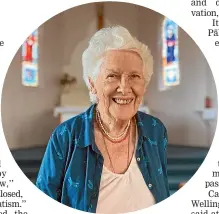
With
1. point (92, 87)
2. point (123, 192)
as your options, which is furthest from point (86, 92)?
point (123, 192)

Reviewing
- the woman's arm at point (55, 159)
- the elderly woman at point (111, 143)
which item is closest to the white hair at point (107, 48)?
the elderly woman at point (111, 143)

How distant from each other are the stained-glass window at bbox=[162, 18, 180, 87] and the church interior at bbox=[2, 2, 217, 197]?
1 centimetres

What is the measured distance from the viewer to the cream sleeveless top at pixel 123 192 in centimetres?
71

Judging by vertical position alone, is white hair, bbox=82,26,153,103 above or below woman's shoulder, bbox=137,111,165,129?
above

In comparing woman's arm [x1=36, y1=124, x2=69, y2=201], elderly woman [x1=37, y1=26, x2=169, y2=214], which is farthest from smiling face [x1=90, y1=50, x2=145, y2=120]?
woman's arm [x1=36, y1=124, x2=69, y2=201]

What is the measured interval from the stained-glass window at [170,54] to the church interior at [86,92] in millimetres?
10

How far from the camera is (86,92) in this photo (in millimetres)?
712

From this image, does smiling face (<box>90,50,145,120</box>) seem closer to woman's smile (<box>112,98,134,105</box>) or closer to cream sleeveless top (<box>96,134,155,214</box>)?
woman's smile (<box>112,98,134,105</box>)

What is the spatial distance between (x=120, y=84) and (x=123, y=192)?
0.83 feet

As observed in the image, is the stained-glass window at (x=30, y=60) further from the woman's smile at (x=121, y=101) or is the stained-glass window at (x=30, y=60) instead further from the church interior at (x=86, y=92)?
the woman's smile at (x=121, y=101)

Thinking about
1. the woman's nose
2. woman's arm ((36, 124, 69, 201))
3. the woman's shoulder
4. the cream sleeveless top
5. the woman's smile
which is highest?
the woman's nose

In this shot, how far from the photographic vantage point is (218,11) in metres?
0.74

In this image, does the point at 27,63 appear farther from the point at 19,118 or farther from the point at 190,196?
the point at 190,196

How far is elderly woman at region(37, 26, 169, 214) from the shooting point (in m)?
0.69
